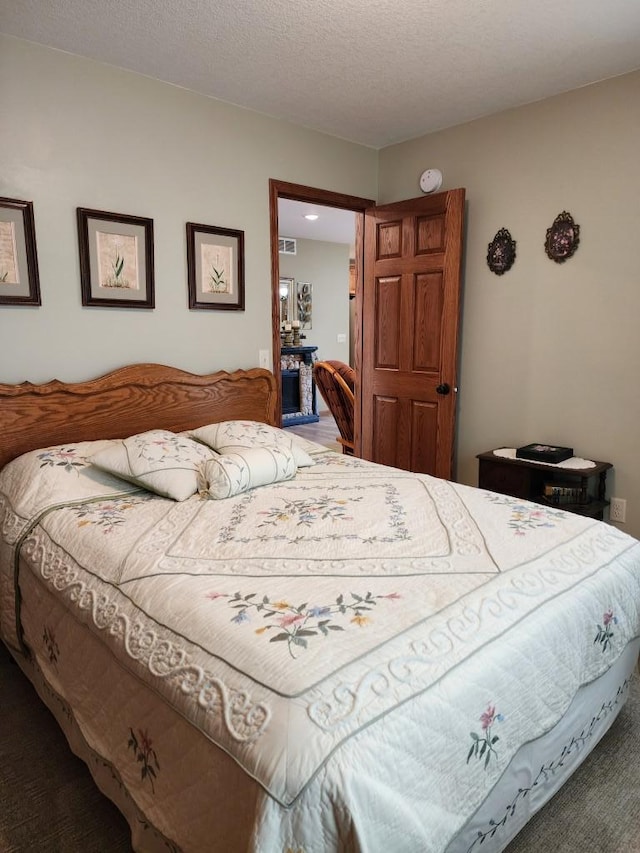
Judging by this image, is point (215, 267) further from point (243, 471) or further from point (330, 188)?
point (243, 471)

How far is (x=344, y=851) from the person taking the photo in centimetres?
93

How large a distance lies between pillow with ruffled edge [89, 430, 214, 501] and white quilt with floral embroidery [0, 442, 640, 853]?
9cm

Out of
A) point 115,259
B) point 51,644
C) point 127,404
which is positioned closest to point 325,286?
point 115,259

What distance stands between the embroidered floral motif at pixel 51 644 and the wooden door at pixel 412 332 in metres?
2.44

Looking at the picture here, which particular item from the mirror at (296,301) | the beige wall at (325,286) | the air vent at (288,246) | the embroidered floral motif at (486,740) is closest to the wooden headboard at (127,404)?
the embroidered floral motif at (486,740)

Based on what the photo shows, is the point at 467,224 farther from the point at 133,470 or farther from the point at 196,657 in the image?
the point at 196,657

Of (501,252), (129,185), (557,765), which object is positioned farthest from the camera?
(501,252)

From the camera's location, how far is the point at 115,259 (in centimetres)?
272

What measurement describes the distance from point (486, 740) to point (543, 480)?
7.21ft

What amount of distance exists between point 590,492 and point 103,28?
322cm

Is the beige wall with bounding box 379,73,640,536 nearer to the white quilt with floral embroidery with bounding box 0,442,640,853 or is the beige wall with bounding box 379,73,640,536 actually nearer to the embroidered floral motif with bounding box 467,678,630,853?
the white quilt with floral embroidery with bounding box 0,442,640,853

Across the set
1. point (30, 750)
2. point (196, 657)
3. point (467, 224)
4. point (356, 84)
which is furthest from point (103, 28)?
point (30, 750)

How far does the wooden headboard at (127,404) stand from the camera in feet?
8.09

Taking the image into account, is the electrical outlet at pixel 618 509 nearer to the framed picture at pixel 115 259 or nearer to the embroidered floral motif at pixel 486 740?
the embroidered floral motif at pixel 486 740
